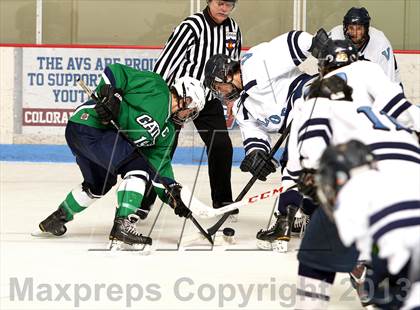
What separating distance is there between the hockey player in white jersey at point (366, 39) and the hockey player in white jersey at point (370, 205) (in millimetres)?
3231

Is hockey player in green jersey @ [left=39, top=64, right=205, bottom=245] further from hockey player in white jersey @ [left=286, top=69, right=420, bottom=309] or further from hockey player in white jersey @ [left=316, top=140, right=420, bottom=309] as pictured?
hockey player in white jersey @ [left=316, top=140, right=420, bottom=309]

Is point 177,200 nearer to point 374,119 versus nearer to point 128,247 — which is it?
point 128,247

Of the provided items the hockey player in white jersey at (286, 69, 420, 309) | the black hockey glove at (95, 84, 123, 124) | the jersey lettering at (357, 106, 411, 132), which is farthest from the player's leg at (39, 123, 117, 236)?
the jersey lettering at (357, 106, 411, 132)

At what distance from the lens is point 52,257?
4250mm

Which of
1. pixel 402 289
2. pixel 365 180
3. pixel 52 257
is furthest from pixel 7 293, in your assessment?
pixel 365 180

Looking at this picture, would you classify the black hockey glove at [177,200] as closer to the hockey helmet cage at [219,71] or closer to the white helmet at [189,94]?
the white helmet at [189,94]

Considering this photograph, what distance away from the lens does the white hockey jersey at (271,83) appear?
15.6 feet

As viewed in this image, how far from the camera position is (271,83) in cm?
478

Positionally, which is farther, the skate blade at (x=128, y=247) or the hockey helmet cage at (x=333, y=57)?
the skate blade at (x=128, y=247)

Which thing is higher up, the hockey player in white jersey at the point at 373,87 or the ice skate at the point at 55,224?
the hockey player in white jersey at the point at 373,87

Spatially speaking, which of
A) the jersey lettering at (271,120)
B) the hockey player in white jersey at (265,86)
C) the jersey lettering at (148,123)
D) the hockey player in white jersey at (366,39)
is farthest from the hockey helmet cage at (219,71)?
the hockey player in white jersey at (366,39)

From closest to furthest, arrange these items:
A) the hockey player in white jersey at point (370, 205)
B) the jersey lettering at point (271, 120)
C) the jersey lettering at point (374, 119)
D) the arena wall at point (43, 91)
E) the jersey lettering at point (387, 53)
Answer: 1. the hockey player in white jersey at point (370, 205)
2. the jersey lettering at point (374, 119)
3. the jersey lettering at point (271, 120)
4. the jersey lettering at point (387, 53)
5. the arena wall at point (43, 91)

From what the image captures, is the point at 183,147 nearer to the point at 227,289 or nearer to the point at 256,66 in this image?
the point at 256,66

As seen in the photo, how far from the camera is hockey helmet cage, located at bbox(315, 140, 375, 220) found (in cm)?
219
